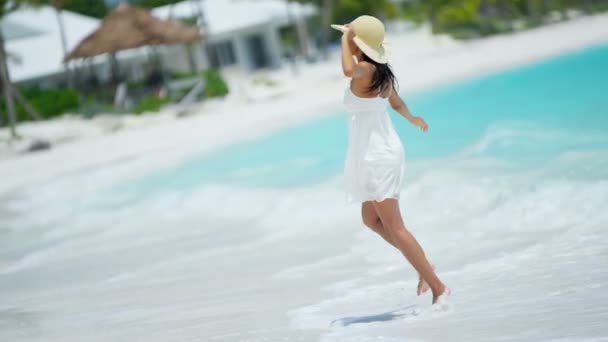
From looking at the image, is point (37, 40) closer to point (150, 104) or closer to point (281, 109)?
point (150, 104)

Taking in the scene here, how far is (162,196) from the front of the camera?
41.2 ft

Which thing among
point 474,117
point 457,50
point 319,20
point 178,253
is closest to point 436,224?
point 178,253

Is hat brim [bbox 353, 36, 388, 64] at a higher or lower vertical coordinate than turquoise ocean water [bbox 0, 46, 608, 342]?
higher

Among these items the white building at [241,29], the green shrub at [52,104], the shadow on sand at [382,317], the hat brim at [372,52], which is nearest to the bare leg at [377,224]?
the shadow on sand at [382,317]

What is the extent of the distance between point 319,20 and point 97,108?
3113cm

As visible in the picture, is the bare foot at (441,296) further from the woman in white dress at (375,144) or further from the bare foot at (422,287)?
the bare foot at (422,287)

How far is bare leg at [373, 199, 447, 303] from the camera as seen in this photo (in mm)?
4258

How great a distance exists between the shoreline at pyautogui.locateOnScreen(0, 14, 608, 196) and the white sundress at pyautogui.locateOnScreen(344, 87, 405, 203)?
12.4 meters

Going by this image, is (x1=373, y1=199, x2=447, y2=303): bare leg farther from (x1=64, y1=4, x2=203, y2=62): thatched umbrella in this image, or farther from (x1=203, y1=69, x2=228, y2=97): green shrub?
(x1=203, y1=69, x2=228, y2=97): green shrub

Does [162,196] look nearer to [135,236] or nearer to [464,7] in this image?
[135,236]

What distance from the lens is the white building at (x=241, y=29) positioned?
4147 centimetres

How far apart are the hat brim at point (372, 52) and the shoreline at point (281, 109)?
493 inches

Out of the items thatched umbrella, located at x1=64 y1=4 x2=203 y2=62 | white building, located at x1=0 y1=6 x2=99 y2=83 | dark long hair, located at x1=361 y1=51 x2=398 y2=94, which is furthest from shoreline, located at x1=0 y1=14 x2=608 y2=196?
dark long hair, located at x1=361 y1=51 x2=398 y2=94

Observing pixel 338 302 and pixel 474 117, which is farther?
pixel 474 117
